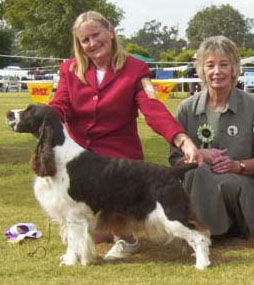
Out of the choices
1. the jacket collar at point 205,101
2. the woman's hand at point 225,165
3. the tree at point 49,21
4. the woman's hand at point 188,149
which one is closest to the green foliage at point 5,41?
the tree at point 49,21

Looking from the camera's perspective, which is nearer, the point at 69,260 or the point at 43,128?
the point at 43,128

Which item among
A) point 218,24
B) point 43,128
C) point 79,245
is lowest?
point 79,245

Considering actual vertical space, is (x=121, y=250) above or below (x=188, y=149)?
below

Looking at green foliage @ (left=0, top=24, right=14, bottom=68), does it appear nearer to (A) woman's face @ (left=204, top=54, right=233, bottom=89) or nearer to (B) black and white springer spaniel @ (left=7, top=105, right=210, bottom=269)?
(A) woman's face @ (left=204, top=54, right=233, bottom=89)

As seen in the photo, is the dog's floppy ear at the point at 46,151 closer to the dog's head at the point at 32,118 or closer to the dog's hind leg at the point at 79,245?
the dog's head at the point at 32,118

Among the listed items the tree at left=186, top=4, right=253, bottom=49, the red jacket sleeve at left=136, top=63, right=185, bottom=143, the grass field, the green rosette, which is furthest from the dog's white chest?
the tree at left=186, top=4, right=253, bottom=49

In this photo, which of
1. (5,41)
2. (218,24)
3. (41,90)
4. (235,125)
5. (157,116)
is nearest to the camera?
(157,116)

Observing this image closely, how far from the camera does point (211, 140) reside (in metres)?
4.48

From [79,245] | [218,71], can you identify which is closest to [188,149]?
[218,71]

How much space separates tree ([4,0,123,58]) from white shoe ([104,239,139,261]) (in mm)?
39507

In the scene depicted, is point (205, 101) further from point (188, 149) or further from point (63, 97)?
point (63, 97)

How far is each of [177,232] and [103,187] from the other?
500 millimetres

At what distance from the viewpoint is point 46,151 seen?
11.9 ft

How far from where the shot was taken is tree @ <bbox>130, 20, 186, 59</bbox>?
8994 cm
